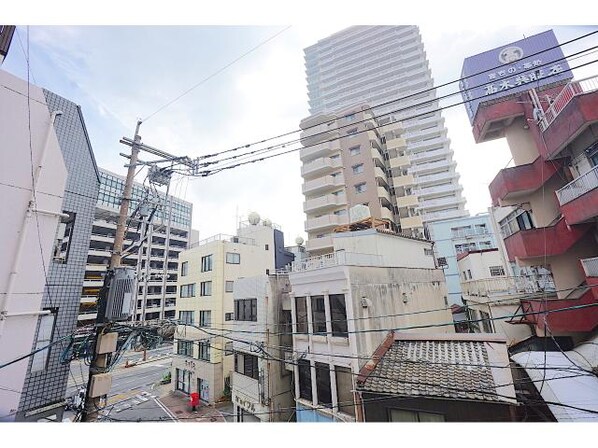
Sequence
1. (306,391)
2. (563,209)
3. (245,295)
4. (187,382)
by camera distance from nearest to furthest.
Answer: (563,209)
(306,391)
(245,295)
(187,382)

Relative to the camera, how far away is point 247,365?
13102mm

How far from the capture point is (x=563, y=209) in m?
7.71

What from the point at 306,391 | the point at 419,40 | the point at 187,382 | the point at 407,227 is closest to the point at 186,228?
the point at 187,382

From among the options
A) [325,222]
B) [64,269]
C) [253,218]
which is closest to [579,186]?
[64,269]

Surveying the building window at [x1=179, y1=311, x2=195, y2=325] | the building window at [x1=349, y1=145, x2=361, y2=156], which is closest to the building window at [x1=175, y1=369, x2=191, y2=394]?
the building window at [x1=179, y1=311, x2=195, y2=325]

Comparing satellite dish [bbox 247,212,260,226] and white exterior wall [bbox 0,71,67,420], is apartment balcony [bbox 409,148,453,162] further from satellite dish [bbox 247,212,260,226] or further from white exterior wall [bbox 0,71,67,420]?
white exterior wall [bbox 0,71,67,420]

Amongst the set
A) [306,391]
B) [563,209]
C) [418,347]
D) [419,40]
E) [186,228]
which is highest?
[419,40]

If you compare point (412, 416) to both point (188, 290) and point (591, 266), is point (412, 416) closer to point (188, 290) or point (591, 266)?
point (591, 266)

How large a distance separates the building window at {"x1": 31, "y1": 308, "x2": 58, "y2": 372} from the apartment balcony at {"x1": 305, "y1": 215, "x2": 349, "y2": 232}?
19.9m

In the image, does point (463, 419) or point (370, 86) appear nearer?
point (463, 419)

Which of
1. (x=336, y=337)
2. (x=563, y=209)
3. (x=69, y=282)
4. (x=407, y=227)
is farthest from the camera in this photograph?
(x=407, y=227)

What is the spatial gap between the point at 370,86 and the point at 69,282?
6844 centimetres

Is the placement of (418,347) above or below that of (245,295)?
below

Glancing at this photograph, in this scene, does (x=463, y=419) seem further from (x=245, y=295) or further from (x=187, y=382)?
(x=187, y=382)
